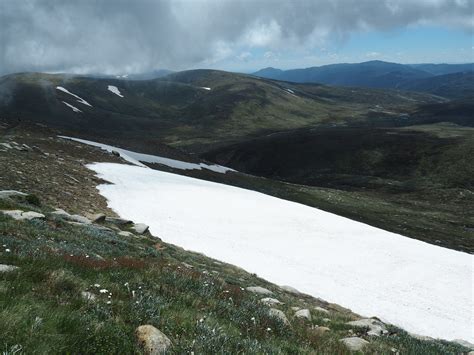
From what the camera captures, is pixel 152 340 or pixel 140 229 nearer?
pixel 152 340

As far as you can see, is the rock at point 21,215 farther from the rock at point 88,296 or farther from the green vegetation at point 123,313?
the rock at point 88,296

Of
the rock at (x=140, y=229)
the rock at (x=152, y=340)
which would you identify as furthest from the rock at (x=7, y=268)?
the rock at (x=140, y=229)

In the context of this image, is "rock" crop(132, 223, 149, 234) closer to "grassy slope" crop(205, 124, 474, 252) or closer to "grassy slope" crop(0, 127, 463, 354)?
"grassy slope" crop(0, 127, 463, 354)

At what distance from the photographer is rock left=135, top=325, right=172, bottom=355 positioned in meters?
5.01

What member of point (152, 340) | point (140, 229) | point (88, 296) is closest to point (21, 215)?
point (140, 229)

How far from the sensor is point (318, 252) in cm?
2703

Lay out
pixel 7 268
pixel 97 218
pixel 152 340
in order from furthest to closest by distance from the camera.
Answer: pixel 97 218
pixel 7 268
pixel 152 340

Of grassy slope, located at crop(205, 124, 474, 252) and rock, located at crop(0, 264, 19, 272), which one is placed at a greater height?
rock, located at crop(0, 264, 19, 272)

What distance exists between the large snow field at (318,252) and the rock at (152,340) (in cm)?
1630

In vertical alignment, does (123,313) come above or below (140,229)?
above

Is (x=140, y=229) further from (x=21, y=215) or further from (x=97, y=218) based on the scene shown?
(x=21, y=215)

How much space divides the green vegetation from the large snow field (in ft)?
34.9

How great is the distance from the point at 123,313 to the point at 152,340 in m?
1.20

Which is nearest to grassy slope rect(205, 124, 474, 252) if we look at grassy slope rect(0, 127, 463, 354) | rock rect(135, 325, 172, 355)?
grassy slope rect(0, 127, 463, 354)
